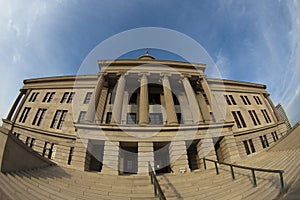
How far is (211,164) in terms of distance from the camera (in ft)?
42.4

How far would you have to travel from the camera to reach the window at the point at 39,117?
2239 centimetres

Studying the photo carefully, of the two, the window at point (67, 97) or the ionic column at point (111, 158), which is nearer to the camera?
the ionic column at point (111, 158)

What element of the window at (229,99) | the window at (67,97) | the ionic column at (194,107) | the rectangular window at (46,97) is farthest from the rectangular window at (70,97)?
the window at (229,99)

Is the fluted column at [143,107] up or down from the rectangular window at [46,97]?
down

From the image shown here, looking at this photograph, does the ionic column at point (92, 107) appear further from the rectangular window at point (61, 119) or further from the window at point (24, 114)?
the window at point (24, 114)

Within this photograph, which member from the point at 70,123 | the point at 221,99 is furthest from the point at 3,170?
the point at 221,99

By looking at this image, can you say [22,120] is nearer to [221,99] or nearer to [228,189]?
[228,189]

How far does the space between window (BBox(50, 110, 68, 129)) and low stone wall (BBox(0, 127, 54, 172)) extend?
51.8 feet

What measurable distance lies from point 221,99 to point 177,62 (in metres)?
11.7

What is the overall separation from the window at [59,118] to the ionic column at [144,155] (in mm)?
15425

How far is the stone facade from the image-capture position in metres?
13.4

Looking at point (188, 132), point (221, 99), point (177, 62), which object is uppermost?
point (177, 62)

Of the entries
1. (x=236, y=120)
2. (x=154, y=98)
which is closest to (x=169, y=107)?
(x=154, y=98)

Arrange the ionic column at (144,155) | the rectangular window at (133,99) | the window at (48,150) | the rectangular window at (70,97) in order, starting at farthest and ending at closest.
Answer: the rectangular window at (70,97), the rectangular window at (133,99), the window at (48,150), the ionic column at (144,155)
